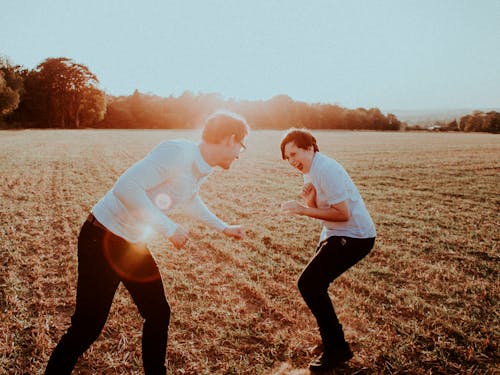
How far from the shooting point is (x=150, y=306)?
2.49m

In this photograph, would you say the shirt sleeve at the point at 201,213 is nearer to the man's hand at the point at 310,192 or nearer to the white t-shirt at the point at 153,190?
the white t-shirt at the point at 153,190

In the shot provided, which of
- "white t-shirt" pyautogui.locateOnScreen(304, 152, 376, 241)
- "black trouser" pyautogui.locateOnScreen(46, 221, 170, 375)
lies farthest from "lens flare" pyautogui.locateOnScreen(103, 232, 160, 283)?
"white t-shirt" pyautogui.locateOnScreen(304, 152, 376, 241)

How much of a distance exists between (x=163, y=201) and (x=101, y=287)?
701 millimetres

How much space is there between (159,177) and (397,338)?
322 cm

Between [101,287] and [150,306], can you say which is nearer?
[101,287]

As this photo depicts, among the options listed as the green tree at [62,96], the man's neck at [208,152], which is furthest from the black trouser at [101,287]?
the green tree at [62,96]

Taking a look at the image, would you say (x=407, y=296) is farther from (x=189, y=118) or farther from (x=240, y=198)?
(x=189, y=118)

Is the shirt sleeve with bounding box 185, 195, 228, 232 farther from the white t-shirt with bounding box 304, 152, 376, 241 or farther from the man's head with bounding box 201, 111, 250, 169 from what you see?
the white t-shirt with bounding box 304, 152, 376, 241

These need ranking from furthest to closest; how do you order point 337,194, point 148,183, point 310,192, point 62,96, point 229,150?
1. point 62,96
2. point 310,192
3. point 337,194
4. point 229,150
5. point 148,183

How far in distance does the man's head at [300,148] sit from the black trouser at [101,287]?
59.4 inches

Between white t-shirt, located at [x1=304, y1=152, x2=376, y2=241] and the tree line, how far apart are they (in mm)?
42348

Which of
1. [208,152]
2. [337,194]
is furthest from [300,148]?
[208,152]

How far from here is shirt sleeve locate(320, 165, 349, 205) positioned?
2.93 m

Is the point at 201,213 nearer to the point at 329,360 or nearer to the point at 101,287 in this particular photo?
the point at 101,287
